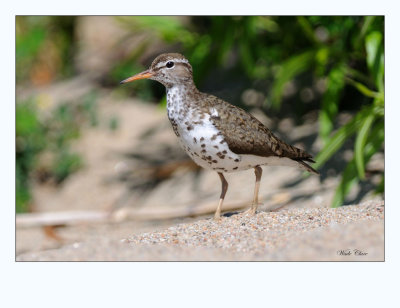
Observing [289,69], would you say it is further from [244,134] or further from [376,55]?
[244,134]

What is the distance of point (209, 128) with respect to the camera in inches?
183

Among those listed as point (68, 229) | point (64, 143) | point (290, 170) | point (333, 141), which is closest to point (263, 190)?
point (290, 170)

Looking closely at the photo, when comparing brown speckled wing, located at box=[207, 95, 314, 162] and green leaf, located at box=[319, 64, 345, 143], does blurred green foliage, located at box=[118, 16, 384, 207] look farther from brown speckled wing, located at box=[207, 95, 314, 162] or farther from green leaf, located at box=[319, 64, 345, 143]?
brown speckled wing, located at box=[207, 95, 314, 162]

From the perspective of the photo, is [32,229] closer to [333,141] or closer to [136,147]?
[136,147]

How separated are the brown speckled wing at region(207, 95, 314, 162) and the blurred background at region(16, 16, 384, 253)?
112cm

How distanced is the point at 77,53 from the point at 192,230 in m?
8.85

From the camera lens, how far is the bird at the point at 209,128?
4645mm

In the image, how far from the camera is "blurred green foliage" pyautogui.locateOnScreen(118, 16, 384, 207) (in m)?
6.26

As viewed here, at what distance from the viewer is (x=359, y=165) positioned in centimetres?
573

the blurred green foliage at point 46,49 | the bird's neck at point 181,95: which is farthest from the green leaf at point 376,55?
the blurred green foliage at point 46,49

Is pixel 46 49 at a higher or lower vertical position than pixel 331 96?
higher

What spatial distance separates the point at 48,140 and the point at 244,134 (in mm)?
5914

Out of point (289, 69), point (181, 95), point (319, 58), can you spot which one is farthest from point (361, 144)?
point (181, 95)

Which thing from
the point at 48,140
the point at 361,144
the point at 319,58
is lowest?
the point at 361,144
